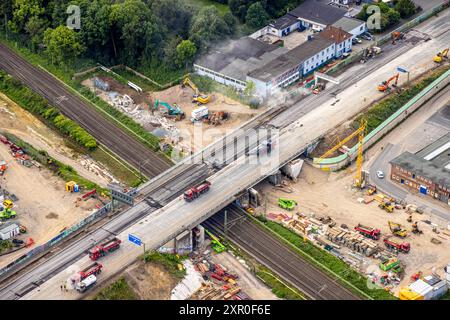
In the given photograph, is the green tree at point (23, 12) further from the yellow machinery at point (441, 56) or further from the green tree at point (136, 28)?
the yellow machinery at point (441, 56)

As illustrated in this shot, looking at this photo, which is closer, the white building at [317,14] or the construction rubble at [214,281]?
the construction rubble at [214,281]

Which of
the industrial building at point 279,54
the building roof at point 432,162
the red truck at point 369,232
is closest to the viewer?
the red truck at point 369,232

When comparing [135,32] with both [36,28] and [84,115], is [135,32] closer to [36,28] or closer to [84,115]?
[84,115]

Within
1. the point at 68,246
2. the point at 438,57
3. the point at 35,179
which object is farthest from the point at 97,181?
the point at 438,57

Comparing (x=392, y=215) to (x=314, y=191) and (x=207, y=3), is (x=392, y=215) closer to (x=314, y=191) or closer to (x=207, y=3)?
(x=314, y=191)

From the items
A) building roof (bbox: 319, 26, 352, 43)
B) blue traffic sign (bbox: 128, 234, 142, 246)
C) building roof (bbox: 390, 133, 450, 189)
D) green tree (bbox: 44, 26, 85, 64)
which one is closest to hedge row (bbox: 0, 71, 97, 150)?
green tree (bbox: 44, 26, 85, 64)

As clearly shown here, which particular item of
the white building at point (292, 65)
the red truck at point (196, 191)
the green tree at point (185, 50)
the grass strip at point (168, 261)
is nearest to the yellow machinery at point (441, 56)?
the white building at point (292, 65)

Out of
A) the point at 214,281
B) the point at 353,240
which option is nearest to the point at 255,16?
the point at 353,240
